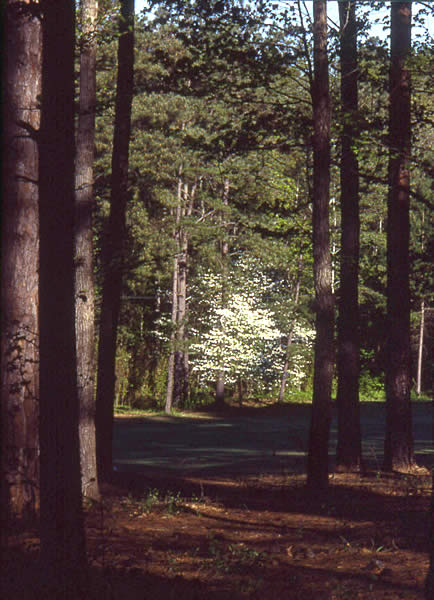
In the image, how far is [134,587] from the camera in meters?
6.42

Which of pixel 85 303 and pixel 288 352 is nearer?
pixel 85 303

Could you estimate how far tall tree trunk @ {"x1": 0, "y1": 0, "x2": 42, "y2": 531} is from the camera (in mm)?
8258

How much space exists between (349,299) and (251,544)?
273 inches

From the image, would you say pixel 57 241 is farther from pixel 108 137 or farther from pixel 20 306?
pixel 108 137

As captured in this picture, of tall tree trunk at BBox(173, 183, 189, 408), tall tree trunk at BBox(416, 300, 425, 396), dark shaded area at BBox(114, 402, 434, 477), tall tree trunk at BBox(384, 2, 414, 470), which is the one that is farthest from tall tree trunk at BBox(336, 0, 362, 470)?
tall tree trunk at BBox(416, 300, 425, 396)

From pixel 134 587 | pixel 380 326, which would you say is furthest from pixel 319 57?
pixel 380 326

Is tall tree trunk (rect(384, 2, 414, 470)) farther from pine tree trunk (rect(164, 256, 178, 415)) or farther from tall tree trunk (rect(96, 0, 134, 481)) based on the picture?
pine tree trunk (rect(164, 256, 178, 415))

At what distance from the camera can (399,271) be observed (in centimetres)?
1509

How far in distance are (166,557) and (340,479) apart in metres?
6.91

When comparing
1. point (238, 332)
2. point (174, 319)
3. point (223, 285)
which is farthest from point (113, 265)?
point (223, 285)

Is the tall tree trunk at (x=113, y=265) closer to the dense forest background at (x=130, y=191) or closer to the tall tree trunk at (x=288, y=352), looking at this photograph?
the dense forest background at (x=130, y=191)

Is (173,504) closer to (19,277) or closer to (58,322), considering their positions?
(19,277)

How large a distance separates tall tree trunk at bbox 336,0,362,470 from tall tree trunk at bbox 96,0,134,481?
4.06m

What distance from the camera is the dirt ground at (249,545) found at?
260 inches
